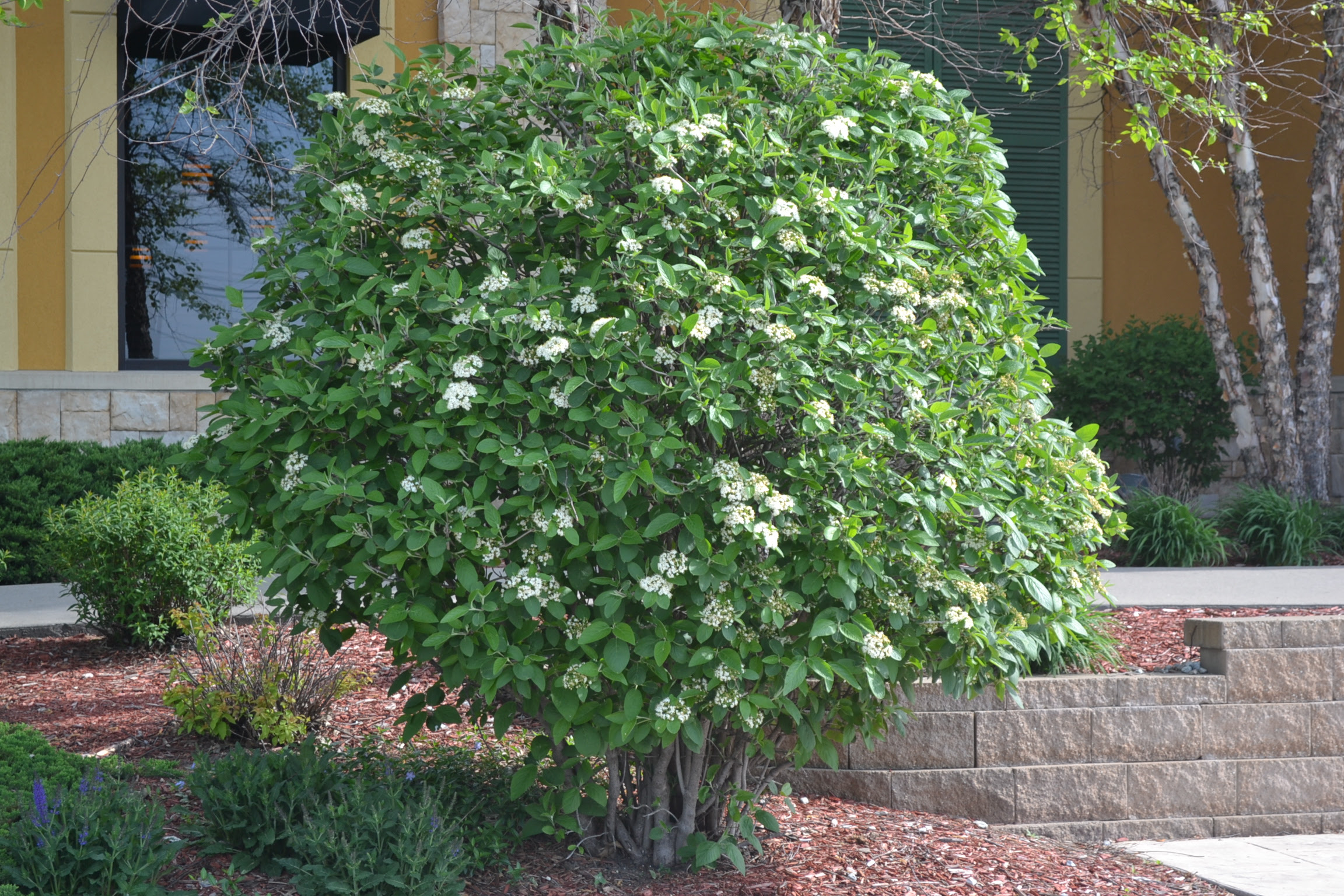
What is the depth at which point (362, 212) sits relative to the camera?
127 inches

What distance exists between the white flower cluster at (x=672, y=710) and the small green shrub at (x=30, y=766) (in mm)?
1738

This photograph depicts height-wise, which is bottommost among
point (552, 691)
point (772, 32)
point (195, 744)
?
point (195, 744)

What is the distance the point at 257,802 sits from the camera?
3381 mm

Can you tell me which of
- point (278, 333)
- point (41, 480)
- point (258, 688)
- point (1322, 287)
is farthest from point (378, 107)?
point (1322, 287)

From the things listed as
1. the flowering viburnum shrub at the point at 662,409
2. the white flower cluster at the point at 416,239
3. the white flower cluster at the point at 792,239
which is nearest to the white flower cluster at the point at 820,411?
the flowering viburnum shrub at the point at 662,409

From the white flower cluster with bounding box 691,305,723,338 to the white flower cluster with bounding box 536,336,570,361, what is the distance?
33 cm

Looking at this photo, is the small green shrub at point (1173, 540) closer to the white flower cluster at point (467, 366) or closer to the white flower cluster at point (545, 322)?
the white flower cluster at point (545, 322)

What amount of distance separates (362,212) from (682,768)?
1908mm

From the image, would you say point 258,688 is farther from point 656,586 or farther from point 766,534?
point 766,534

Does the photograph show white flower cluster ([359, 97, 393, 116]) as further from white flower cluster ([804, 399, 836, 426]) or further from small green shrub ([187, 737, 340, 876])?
small green shrub ([187, 737, 340, 876])

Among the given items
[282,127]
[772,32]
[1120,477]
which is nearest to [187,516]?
[772,32]

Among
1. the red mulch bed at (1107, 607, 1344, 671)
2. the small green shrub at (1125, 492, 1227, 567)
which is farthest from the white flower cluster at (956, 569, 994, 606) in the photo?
the small green shrub at (1125, 492, 1227, 567)

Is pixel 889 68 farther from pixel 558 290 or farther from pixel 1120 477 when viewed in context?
pixel 1120 477

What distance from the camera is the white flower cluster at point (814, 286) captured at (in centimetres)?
301
